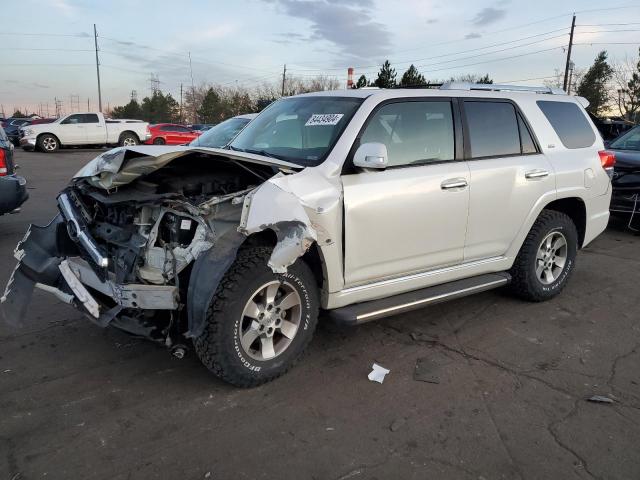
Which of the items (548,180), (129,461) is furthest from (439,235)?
(129,461)

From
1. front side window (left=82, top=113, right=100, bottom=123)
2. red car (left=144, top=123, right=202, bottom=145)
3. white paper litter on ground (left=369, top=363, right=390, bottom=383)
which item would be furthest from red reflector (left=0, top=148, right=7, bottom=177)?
red car (left=144, top=123, right=202, bottom=145)

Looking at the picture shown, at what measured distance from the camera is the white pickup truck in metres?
24.0

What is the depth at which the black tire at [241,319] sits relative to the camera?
10.1 feet

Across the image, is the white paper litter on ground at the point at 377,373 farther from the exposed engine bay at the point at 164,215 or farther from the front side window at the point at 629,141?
the front side window at the point at 629,141

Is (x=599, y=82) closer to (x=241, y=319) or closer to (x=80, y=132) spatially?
(x=80, y=132)

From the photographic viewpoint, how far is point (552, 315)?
4.75 metres

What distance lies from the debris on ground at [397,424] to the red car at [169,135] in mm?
A: 26644

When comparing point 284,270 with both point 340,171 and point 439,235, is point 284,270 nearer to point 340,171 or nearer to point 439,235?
point 340,171

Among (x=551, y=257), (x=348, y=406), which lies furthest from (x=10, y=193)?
(x=551, y=257)

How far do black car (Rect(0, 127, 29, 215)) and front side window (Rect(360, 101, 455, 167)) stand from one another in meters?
5.32

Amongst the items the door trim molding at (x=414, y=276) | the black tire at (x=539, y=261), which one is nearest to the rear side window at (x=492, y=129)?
the black tire at (x=539, y=261)

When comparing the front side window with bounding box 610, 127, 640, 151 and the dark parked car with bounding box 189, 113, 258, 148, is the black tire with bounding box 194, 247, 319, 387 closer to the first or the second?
the dark parked car with bounding box 189, 113, 258, 148

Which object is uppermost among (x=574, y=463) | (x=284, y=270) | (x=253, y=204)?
(x=253, y=204)

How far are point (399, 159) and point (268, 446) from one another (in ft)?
7.19
